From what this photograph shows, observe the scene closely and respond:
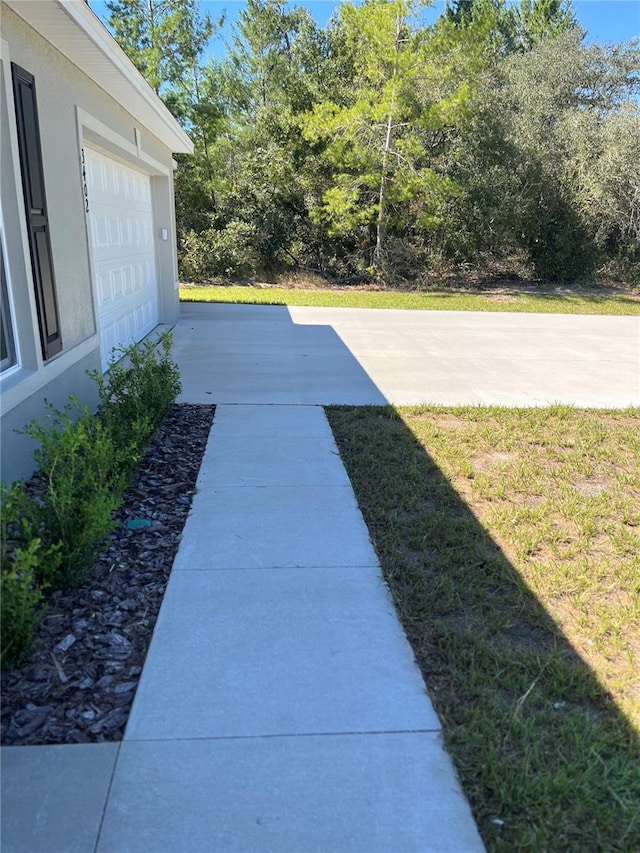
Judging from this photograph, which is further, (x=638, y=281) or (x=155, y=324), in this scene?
(x=638, y=281)

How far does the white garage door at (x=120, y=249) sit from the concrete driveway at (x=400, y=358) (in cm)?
80

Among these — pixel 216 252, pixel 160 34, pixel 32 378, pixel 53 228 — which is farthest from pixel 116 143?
pixel 160 34

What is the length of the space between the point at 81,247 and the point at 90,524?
3.34 m

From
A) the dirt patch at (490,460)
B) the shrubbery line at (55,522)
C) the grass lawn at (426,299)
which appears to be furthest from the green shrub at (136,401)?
the grass lawn at (426,299)

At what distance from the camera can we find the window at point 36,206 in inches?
163

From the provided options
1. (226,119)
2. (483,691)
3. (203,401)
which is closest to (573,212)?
(226,119)

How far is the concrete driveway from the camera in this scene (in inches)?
275

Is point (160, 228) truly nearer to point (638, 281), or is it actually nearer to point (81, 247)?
point (81, 247)

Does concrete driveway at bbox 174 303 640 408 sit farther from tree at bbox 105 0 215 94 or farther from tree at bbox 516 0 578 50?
tree at bbox 516 0 578 50

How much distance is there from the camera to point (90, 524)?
122 inches

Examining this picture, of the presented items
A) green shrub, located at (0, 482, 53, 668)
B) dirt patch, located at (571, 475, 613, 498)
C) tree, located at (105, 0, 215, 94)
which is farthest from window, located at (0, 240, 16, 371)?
tree, located at (105, 0, 215, 94)

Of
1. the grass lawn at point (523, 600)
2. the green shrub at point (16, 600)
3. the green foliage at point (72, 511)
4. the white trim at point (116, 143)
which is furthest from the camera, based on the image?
the white trim at point (116, 143)

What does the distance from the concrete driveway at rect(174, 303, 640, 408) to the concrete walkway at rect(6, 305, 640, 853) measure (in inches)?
A: 70.5

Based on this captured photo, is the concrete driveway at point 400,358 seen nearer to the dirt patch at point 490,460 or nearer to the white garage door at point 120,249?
the white garage door at point 120,249
